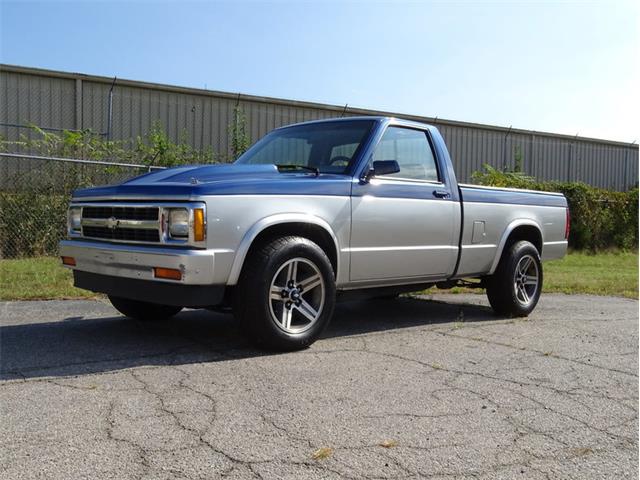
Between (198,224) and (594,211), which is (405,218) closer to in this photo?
(198,224)

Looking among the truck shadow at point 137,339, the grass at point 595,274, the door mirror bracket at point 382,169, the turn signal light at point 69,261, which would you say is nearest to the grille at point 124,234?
the turn signal light at point 69,261

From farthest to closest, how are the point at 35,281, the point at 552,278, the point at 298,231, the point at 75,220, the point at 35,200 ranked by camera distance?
1. the point at 552,278
2. the point at 35,200
3. the point at 35,281
4. the point at 75,220
5. the point at 298,231

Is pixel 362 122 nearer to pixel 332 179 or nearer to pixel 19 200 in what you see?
pixel 332 179

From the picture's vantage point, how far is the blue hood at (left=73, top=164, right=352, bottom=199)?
4.68m

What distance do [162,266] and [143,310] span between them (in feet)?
5.30

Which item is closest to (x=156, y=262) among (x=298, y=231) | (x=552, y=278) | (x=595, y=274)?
(x=298, y=231)

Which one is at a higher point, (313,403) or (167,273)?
(167,273)

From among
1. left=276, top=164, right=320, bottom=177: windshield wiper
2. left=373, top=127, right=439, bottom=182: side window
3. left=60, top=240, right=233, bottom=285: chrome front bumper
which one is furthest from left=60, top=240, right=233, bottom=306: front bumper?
left=373, top=127, right=439, bottom=182: side window

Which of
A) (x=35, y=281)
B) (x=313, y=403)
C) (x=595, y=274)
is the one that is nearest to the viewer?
(x=313, y=403)

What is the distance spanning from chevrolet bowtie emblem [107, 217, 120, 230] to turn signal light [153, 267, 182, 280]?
2.06 ft

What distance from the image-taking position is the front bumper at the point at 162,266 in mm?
4508

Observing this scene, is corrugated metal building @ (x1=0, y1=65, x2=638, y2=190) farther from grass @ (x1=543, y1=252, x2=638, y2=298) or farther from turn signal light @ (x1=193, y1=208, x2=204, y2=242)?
turn signal light @ (x1=193, y1=208, x2=204, y2=242)

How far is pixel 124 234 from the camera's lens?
16.3 feet

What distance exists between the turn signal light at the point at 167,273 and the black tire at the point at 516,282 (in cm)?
390
